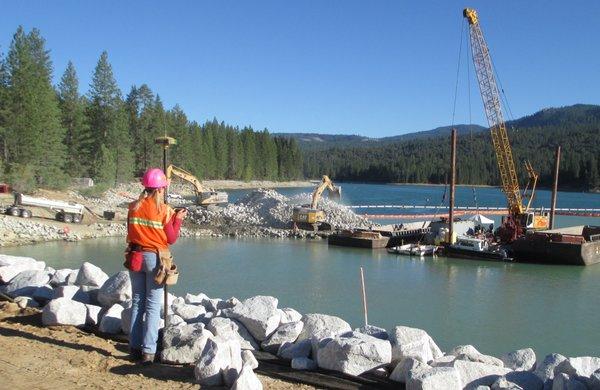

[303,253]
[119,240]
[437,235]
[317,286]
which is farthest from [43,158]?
[317,286]

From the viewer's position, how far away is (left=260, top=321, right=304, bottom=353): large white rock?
6.05 m

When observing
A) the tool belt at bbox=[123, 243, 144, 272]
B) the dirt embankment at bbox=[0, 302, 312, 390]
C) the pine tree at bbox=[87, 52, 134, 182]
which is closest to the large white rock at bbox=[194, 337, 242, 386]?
the dirt embankment at bbox=[0, 302, 312, 390]

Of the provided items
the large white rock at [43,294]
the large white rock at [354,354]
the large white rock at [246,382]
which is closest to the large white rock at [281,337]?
the large white rock at [354,354]

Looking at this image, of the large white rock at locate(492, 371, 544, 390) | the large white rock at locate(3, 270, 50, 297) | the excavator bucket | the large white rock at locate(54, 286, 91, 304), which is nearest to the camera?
the large white rock at locate(492, 371, 544, 390)

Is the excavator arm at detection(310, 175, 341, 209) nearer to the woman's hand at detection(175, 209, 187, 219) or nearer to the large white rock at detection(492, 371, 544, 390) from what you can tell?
the woman's hand at detection(175, 209, 187, 219)

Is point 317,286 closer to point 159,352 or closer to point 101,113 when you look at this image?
point 159,352

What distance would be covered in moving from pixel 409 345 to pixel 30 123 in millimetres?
43694

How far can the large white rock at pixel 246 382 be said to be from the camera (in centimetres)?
440

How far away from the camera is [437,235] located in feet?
109

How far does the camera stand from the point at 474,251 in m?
29.5

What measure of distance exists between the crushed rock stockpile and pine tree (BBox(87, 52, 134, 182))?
2135 cm

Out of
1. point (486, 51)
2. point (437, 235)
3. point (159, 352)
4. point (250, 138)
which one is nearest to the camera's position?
point (159, 352)

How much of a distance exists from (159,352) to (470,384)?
2.78 m

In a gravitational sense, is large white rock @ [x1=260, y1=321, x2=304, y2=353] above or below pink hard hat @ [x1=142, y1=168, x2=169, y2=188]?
below
